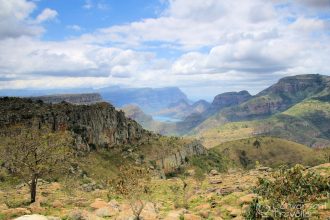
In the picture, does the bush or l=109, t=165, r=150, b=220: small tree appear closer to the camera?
the bush

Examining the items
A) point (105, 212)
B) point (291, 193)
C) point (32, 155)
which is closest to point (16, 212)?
point (105, 212)

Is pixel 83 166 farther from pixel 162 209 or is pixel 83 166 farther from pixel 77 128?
pixel 162 209

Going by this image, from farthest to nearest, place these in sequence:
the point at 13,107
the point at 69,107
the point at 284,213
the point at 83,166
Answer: the point at 69,107 < the point at 13,107 < the point at 83,166 < the point at 284,213

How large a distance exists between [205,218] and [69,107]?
14183cm

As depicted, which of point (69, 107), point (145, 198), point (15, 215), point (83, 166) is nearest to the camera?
point (15, 215)

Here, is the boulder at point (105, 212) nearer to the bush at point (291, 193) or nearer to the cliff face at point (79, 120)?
the bush at point (291, 193)

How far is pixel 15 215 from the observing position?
4650cm

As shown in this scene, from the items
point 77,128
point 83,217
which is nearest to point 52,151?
point 83,217

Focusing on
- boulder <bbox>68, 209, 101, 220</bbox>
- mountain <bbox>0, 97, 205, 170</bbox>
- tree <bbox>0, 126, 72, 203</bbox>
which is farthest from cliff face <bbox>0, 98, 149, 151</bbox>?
boulder <bbox>68, 209, 101, 220</bbox>

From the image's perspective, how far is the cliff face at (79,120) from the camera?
14925cm

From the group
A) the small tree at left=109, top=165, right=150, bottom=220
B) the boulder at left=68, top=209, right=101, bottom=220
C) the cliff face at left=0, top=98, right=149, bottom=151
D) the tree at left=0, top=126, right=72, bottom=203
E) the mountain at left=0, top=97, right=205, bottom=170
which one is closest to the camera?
the boulder at left=68, top=209, right=101, bottom=220

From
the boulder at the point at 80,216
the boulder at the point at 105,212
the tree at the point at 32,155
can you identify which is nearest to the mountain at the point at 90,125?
the tree at the point at 32,155

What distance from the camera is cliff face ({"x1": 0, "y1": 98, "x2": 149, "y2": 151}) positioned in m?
149

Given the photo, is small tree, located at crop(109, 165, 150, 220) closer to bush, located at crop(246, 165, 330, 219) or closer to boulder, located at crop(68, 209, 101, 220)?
boulder, located at crop(68, 209, 101, 220)
